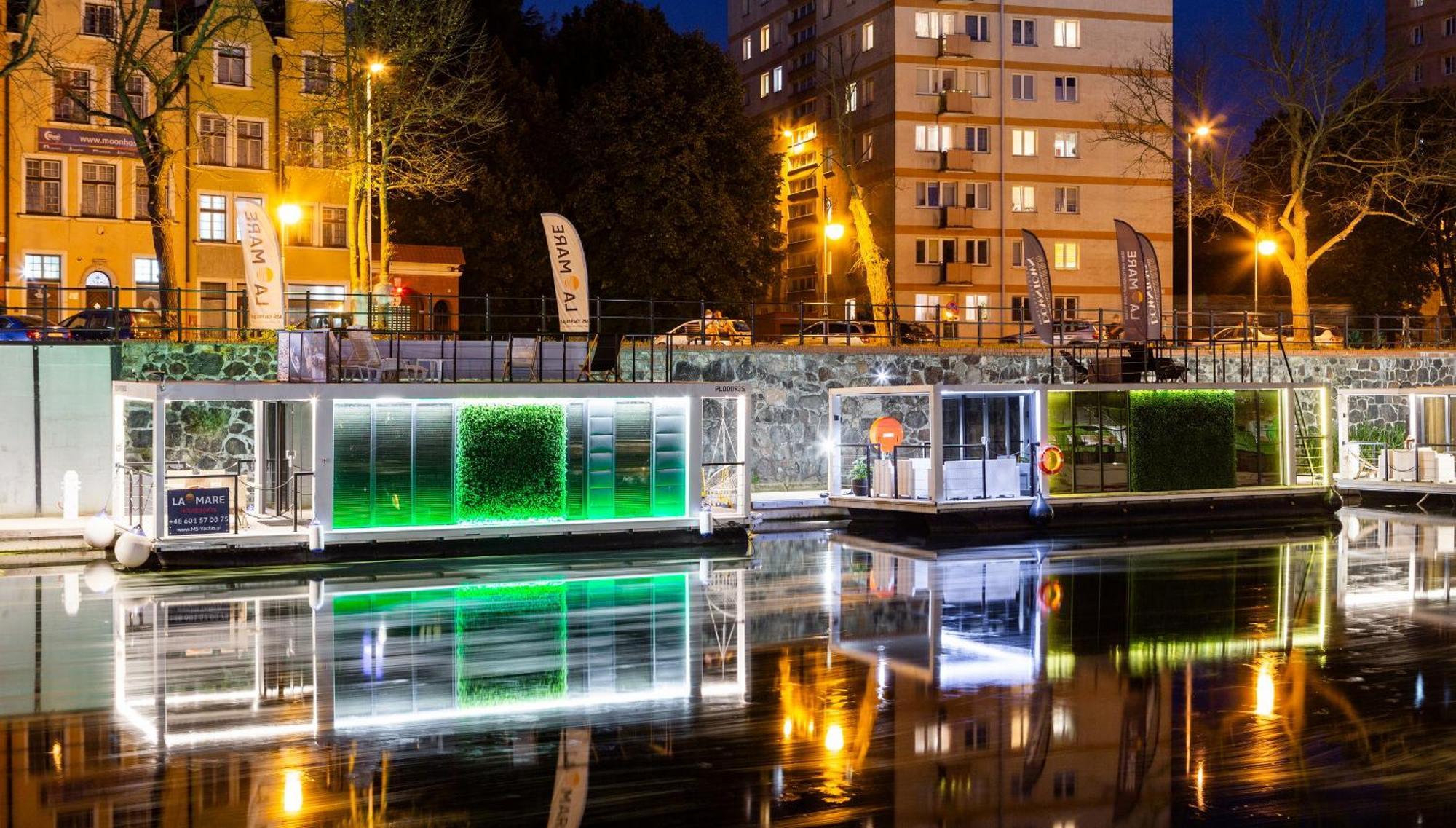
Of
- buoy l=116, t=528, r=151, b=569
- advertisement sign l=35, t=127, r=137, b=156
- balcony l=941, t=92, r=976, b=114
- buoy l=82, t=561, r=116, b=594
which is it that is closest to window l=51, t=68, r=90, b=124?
advertisement sign l=35, t=127, r=137, b=156

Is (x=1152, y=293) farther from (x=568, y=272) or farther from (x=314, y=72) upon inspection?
(x=314, y=72)

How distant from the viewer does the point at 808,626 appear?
57.5 ft

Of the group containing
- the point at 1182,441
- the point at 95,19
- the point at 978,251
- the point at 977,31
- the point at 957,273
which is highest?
the point at 977,31

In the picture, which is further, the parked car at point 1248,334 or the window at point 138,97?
the window at point 138,97

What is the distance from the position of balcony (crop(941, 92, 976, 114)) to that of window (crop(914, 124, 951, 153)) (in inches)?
47.0

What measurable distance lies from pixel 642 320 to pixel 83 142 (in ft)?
64.4

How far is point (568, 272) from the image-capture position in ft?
88.2

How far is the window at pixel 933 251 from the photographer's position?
66.0 m

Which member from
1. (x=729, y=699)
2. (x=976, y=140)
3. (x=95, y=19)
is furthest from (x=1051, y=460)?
(x=976, y=140)

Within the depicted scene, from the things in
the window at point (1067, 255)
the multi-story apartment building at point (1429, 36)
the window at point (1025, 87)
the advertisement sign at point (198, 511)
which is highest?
the multi-story apartment building at point (1429, 36)

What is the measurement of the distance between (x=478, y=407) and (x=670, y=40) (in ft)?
119

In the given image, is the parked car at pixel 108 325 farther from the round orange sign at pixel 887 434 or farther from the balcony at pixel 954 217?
the balcony at pixel 954 217

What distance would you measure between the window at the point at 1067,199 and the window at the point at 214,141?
3620cm

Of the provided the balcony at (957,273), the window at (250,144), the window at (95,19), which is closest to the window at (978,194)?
the balcony at (957,273)
